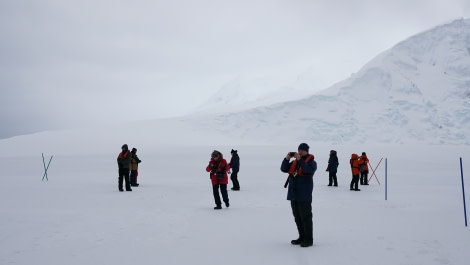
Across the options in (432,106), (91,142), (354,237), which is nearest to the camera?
(354,237)

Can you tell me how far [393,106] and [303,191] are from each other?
4788cm

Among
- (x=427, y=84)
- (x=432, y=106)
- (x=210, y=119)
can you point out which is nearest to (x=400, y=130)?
(x=432, y=106)

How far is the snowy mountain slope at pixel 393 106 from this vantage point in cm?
4569

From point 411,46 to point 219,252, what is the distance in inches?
2334

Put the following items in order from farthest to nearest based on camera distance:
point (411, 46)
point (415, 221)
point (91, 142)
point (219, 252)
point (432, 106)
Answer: point (411, 46) < point (432, 106) < point (91, 142) < point (415, 221) < point (219, 252)

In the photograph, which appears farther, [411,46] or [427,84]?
[411,46]

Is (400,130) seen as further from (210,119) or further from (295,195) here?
(295,195)

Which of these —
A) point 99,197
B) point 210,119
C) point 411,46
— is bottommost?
point 99,197

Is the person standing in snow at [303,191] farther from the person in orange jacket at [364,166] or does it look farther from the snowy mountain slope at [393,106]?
the snowy mountain slope at [393,106]

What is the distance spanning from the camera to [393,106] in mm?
49156

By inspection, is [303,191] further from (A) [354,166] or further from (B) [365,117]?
(B) [365,117]

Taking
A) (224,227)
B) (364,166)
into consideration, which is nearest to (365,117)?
(364,166)

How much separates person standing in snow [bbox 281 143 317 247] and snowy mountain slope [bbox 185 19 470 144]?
4157 centimetres

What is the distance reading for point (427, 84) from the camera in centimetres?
5144
